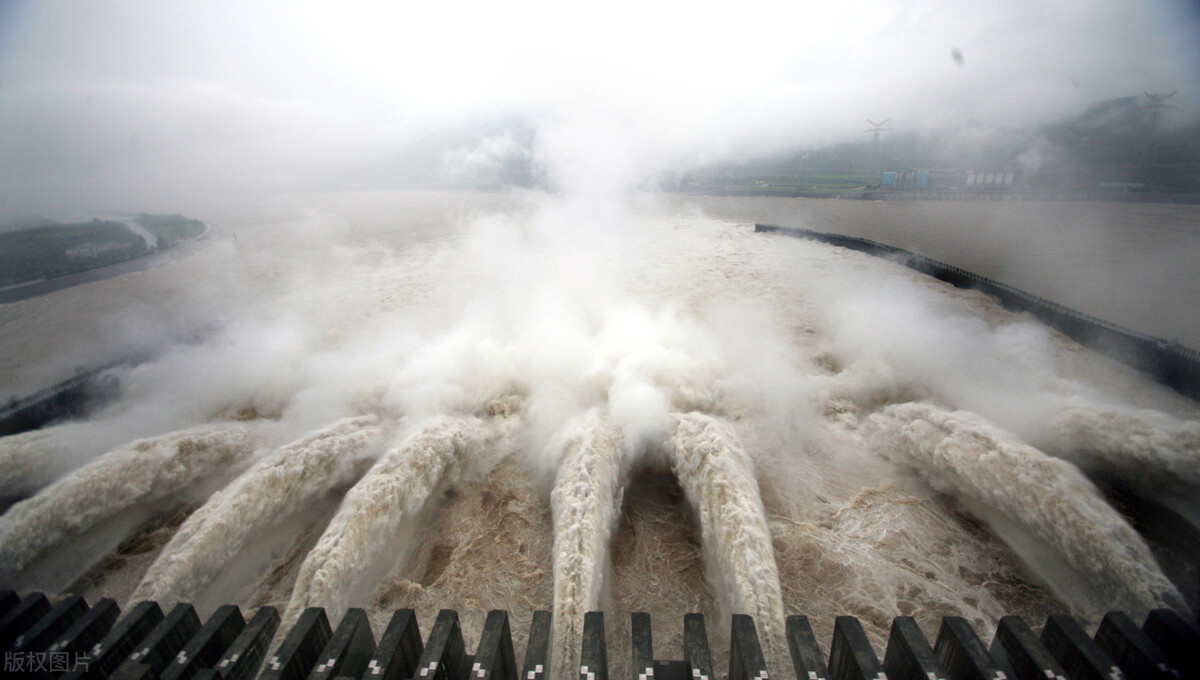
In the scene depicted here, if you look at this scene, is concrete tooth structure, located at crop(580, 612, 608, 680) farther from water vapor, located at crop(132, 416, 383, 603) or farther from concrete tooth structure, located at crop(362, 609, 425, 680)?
water vapor, located at crop(132, 416, 383, 603)

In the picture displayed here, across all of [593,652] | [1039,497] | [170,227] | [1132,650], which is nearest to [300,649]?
[593,652]

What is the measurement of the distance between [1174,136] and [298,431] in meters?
44.1

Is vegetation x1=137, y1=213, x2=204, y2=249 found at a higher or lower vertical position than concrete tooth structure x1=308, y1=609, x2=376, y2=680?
higher

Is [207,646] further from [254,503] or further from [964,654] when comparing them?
[964,654]

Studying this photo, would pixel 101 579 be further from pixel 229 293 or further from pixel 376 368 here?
pixel 229 293

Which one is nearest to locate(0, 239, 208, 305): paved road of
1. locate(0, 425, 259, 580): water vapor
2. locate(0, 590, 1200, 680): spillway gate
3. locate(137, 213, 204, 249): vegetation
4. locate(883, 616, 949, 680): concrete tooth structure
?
locate(137, 213, 204, 249): vegetation

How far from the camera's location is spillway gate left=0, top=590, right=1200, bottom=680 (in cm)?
613

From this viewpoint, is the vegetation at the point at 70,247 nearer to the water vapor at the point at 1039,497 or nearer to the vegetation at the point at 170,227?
the vegetation at the point at 170,227

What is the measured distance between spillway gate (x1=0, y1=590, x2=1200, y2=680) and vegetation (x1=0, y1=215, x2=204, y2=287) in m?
27.7

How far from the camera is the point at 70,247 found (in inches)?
1131

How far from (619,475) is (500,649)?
6.97 metres

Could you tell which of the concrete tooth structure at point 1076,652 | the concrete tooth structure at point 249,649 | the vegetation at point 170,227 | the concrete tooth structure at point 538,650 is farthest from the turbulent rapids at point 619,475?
the vegetation at point 170,227

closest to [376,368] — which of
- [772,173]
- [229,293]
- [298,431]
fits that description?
[298,431]

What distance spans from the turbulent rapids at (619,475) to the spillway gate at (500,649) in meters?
2.02
